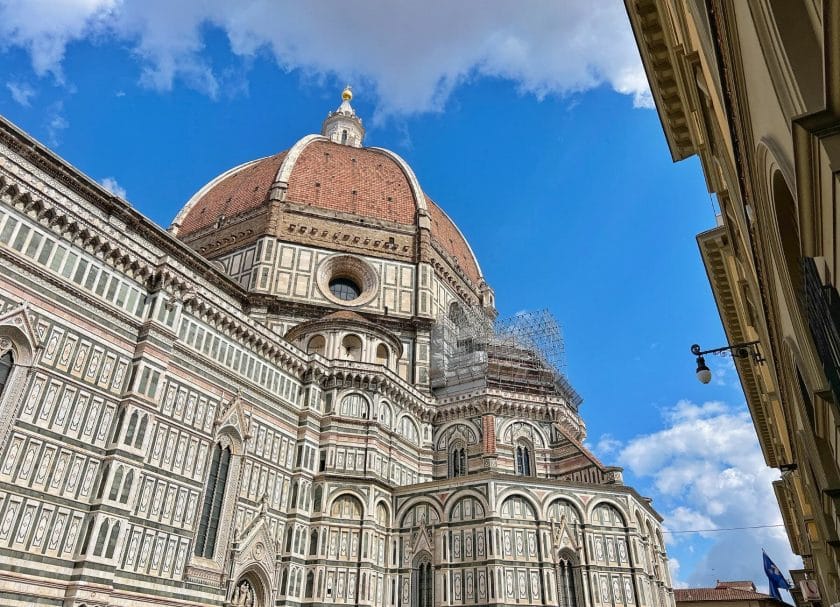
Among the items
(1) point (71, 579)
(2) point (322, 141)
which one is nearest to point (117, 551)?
(1) point (71, 579)

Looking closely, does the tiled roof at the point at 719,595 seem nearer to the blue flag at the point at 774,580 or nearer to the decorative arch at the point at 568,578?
the decorative arch at the point at 568,578

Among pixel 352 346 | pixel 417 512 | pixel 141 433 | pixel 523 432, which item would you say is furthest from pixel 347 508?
pixel 523 432

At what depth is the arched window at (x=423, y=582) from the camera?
2702cm

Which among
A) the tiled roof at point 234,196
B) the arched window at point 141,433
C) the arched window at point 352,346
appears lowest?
the arched window at point 141,433

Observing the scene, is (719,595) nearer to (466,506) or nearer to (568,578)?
(568,578)

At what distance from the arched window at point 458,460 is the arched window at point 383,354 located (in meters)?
5.93

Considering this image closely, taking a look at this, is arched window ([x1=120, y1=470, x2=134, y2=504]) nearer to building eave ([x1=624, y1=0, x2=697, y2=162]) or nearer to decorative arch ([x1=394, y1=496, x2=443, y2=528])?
decorative arch ([x1=394, y1=496, x2=443, y2=528])

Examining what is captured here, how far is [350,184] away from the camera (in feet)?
145

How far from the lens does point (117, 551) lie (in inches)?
769

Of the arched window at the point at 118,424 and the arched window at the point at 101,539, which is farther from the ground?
the arched window at the point at 118,424

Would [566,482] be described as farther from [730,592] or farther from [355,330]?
[730,592]

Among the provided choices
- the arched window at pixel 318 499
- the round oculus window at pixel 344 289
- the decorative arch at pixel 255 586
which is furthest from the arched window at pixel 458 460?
the round oculus window at pixel 344 289

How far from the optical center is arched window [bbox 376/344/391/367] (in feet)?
109

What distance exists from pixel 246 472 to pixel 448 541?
9.44 m
